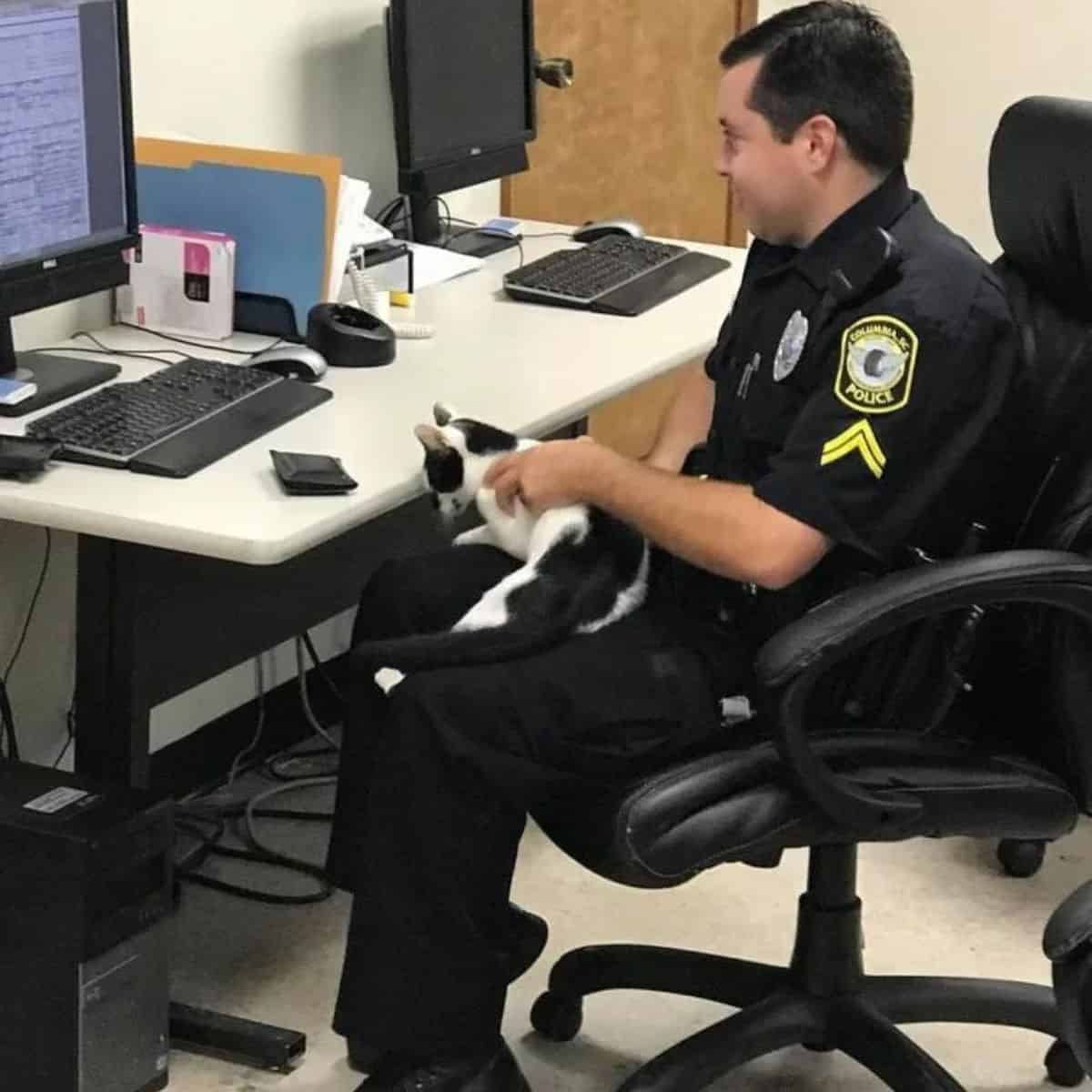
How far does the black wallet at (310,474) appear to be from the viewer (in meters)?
2.02

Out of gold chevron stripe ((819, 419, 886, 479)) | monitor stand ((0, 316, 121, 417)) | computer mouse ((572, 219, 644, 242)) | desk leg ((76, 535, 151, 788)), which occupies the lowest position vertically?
desk leg ((76, 535, 151, 788))

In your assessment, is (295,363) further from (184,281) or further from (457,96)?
(457,96)

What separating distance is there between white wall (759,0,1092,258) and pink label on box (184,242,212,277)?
193cm

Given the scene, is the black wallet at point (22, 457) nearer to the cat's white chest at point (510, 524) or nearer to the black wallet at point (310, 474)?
the black wallet at point (310, 474)

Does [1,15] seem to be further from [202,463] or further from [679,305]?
[679,305]

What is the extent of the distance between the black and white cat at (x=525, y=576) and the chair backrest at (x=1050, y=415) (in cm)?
40

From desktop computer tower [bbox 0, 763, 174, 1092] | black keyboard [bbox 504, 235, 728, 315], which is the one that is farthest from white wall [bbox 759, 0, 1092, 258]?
desktop computer tower [bbox 0, 763, 174, 1092]

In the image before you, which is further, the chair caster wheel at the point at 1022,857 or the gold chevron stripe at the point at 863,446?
the chair caster wheel at the point at 1022,857

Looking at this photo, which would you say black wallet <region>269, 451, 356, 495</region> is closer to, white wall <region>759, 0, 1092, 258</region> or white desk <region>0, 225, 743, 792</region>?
white desk <region>0, 225, 743, 792</region>

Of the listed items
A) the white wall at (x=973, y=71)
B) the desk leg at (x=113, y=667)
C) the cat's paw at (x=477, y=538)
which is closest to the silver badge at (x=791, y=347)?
the cat's paw at (x=477, y=538)

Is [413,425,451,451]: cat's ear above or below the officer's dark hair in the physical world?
below

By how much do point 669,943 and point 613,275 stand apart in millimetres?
993

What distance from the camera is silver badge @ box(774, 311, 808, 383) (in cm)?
204

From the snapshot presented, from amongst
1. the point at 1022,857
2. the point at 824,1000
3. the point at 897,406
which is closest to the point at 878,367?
the point at 897,406
